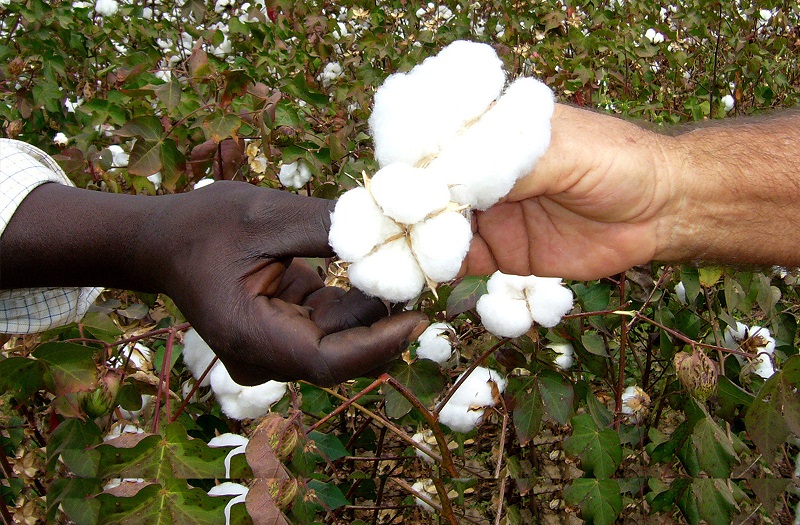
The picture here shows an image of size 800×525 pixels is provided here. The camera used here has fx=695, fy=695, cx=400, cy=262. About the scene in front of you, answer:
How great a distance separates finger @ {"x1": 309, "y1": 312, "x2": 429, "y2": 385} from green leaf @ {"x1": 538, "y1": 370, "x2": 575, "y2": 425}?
47 centimetres

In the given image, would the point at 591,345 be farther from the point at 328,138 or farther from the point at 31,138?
the point at 31,138

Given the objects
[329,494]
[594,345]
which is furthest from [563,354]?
[329,494]

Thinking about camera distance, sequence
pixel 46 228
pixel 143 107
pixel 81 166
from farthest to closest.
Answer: pixel 143 107 < pixel 81 166 < pixel 46 228

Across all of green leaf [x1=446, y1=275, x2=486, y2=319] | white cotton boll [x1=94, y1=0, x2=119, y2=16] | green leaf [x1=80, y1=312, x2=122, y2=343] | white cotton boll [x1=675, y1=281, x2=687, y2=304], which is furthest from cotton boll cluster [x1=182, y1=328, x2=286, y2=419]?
white cotton boll [x1=94, y1=0, x2=119, y2=16]

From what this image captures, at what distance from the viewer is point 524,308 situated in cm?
127

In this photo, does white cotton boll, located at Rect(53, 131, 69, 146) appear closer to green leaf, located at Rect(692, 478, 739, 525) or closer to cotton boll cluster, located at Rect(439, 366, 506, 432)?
cotton boll cluster, located at Rect(439, 366, 506, 432)

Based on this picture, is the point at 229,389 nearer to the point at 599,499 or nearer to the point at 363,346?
the point at 363,346

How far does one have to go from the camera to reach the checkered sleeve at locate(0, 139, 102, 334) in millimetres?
1145

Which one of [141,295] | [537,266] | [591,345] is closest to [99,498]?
[141,295]

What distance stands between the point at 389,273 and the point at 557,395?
1.72 ft

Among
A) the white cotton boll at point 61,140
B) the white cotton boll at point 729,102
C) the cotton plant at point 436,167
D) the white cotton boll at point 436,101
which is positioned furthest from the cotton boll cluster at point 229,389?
the white cotton boll at point 729,102

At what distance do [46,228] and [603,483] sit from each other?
109cm

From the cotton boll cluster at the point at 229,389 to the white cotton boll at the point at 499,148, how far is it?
0.60m

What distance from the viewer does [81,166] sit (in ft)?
5.67
